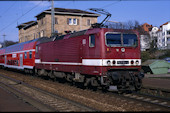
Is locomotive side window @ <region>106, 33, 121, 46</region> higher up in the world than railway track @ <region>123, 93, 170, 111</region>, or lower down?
higher up

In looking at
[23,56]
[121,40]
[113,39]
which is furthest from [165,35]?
[113,39]

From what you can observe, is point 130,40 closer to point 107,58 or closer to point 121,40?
point 121,40

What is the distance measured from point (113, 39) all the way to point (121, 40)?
449 mm

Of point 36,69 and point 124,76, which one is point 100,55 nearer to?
point 124,76

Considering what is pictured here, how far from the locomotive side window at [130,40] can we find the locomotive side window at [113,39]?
0.34 m

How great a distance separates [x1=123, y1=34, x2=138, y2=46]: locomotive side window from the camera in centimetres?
1168

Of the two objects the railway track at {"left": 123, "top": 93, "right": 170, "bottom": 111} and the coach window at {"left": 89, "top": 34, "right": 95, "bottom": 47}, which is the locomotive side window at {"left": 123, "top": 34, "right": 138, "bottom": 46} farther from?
the railway track at {"left": 123, "top": 93, "right": 170, "bottom": 111}

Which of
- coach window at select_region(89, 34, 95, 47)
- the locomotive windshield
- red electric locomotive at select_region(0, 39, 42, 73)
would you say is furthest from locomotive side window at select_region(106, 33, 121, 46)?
red electric locomotive at select_region(0, 39, 42, 73)

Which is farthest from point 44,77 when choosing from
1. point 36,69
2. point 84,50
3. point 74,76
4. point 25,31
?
point 25,31

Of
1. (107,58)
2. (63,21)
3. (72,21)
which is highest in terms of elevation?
(72,21)

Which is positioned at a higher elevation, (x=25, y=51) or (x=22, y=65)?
(x=25, y=51)

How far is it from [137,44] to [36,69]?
37.2 feet

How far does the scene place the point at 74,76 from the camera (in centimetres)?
1380

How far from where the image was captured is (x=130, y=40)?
11859 mm
